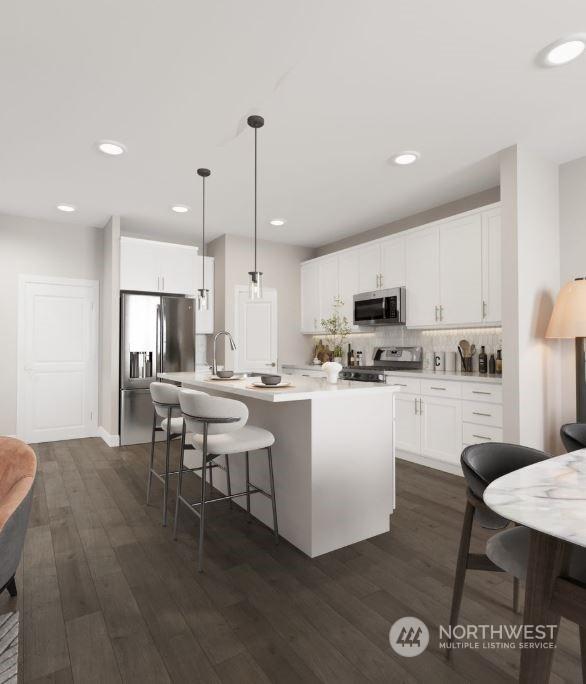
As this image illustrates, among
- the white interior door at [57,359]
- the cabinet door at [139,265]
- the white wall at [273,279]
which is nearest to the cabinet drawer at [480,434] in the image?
the white wall at [273,279]

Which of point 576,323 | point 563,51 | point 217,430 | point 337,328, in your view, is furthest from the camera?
point 337,328

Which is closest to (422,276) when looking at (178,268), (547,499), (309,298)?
(309,298)

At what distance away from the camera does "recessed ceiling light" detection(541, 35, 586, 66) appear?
2.18 m

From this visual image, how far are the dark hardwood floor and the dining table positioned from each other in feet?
2.16

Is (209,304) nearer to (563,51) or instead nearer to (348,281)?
(348,281)

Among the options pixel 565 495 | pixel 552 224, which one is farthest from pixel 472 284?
pixel 565 495

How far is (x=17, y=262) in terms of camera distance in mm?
5082

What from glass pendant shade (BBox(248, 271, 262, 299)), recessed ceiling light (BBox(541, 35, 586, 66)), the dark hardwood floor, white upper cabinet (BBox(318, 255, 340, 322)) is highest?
recessed ceiling light (BBox(541, 35, 586, 66))

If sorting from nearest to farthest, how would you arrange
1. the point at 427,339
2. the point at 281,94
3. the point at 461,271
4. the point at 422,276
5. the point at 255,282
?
1. the point at 281,94
2. the point at 255,282
3. the point at 461,271
4. the point at 422,276
5. the point at 427,339

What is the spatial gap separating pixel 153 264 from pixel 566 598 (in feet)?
17.4

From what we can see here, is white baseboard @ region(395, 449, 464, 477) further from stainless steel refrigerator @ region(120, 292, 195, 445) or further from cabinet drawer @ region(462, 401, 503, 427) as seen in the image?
stainless steel refrigerator @ region(120, 292, 195, 445)

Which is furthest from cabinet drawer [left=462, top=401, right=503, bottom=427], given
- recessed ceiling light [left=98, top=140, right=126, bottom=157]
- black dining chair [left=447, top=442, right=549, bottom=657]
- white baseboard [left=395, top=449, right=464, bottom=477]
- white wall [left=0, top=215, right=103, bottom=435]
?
white wall [left=0, top=215, right=103, bottom=435]

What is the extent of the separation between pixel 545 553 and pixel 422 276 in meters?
3.88

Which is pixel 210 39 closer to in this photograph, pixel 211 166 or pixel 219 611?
pixel 211 166
